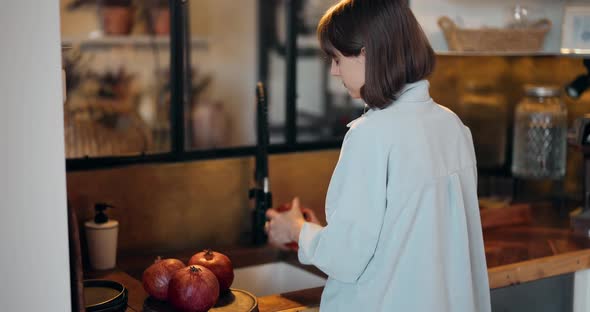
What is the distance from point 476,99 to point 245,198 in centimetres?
104

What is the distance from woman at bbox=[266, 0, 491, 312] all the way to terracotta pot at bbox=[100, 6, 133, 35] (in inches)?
47.1

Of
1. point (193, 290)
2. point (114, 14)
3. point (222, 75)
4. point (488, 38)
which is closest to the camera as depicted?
point (193, 290)

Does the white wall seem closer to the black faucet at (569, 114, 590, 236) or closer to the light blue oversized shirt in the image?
the light blue oversized shirt

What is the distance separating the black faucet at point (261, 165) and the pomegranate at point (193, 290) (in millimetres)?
717

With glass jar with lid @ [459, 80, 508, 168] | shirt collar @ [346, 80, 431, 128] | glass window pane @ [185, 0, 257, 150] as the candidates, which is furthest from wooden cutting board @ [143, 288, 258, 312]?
glass jar with lid @ [459, 80, 508, 168]

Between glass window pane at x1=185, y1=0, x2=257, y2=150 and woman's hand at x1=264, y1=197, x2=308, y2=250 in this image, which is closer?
woman's hand at x1=264, y1=197, x2=308, y2=250

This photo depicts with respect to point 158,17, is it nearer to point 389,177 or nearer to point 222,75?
point 222,75

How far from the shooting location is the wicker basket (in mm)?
2582

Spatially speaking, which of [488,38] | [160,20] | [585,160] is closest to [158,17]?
[160,20]

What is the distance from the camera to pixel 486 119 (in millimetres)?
3148

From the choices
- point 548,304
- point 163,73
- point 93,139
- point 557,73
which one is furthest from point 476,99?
point 93,139

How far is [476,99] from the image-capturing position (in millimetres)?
3115

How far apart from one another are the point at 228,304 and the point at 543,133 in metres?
1.56

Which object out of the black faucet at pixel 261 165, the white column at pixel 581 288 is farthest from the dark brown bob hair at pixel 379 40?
the white column at pixel 581 288
